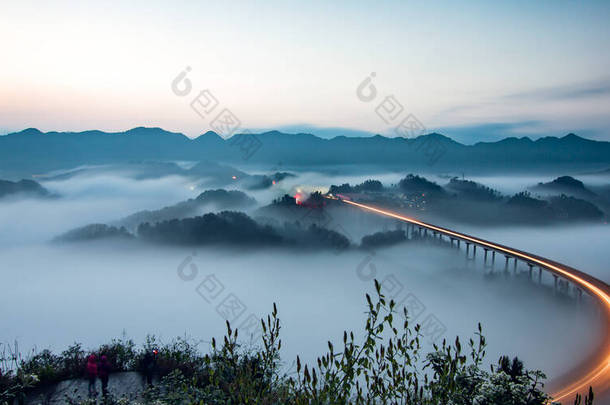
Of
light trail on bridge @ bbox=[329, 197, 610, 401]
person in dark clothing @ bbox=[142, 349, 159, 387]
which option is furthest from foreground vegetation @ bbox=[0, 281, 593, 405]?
light trail on bridge @ bbox=[329, 197, 610, 401]

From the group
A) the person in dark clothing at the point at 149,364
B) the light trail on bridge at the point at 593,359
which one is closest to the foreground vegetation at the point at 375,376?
the person in dark clothing at the point at 149,364

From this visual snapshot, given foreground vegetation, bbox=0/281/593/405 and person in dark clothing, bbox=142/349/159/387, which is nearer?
foreground vegetation, bbox=0/281/593/405

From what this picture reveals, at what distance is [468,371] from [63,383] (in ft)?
74.3

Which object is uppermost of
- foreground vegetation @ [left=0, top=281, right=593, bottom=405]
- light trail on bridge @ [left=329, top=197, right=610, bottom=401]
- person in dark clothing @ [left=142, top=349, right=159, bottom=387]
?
foreground vegetation @ [left=0, top=281, right=593, bottom=405]

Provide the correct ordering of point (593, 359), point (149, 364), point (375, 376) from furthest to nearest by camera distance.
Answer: point (593, 359) < point (149, 364) < point (375, 376)

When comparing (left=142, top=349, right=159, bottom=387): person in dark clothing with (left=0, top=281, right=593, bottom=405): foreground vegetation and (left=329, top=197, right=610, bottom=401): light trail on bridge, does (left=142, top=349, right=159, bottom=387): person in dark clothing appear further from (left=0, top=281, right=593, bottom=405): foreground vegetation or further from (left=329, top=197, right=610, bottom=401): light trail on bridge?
(left=329, top=197, right=610, bottom=401): light trail on bridge

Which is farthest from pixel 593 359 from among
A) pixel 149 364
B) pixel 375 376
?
pixel 375 376

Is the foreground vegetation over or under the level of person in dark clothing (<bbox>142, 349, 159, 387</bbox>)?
over

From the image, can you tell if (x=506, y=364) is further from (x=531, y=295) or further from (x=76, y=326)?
(x=76, y=326)

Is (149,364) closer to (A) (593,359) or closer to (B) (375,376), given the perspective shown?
(B) (375,376)

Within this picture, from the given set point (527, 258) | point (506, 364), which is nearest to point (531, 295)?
point (527, 258)

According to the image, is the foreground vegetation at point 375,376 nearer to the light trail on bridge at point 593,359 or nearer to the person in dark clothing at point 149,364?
the person in dark clothing at point 149,364

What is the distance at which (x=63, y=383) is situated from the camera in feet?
68.8

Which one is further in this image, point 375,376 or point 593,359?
point 593,359
